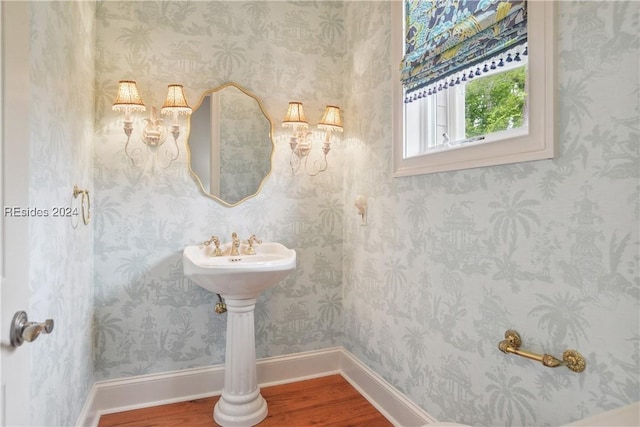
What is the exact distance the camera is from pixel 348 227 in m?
2.38

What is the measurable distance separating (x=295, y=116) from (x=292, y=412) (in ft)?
5.63

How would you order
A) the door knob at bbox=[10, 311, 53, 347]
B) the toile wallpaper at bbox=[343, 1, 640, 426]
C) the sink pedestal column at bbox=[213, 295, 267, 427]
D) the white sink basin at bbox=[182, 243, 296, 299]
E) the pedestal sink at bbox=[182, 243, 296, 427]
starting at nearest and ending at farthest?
the door knob at bbox=[10, 311, 53, 347], the toile wallpaper at bbox=[343, 1, 640, 426], the white sink basin at bbox=[182, 243, 296, 299], the pedestal sink at bbox=[182, 243, 296, 427], the sink pedestal column at bbox=[213, 295, 267, 427]

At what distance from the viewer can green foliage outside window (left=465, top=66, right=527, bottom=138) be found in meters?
1.35

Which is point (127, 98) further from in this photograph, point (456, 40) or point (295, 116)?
point (456, 40)

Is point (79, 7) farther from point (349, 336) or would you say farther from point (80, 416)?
point (349, 336)

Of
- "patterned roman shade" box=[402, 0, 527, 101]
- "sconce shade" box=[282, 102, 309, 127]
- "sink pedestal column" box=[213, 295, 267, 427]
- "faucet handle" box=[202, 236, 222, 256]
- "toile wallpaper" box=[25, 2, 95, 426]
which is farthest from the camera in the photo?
"sconce shade" box=[282, 102, 309, 127]

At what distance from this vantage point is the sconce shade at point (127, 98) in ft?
6.03

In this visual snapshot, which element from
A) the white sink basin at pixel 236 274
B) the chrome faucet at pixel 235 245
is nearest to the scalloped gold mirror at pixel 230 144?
the chrome faucet at pixel 235 245

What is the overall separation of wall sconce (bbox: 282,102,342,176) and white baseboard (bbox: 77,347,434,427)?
4.14 ft

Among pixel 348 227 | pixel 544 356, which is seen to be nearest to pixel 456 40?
pixel 544 356

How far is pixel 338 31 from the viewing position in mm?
2418

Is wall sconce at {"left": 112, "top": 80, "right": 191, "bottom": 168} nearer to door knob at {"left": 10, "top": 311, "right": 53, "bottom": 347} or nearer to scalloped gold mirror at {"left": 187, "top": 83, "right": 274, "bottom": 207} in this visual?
scalloped gold mirror at {"left": 187, "top": 83, "right": 274, "bottom": 207}

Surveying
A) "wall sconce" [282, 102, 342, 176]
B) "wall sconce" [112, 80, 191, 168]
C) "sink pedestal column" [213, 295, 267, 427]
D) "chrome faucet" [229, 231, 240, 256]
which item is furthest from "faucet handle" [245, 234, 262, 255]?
"wall sconce" [112, 80, 191, 168]

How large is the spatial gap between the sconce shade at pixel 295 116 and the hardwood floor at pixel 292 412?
165 cm
